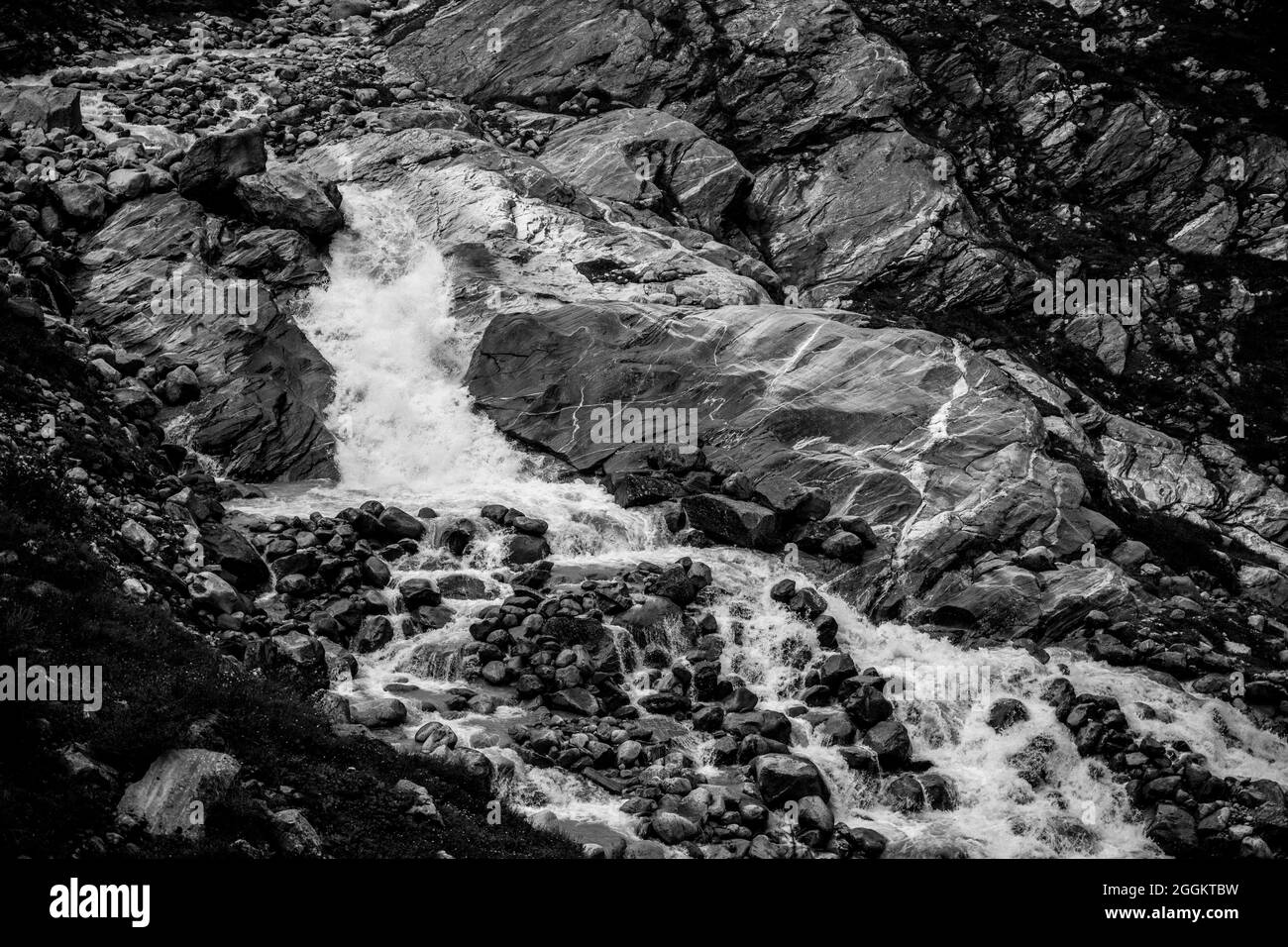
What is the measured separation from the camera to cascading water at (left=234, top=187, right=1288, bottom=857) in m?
20.3

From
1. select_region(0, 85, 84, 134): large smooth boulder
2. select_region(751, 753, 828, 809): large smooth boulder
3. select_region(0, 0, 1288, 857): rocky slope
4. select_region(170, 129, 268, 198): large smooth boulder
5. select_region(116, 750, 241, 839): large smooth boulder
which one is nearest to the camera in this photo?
select_region(116, 750, 241, 839): large smooth boulder

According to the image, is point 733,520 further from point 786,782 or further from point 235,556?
point 235,556

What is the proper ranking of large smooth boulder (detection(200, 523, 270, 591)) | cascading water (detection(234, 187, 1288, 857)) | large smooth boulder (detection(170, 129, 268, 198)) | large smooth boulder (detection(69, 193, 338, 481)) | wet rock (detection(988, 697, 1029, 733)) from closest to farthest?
cascading water (detection(234, 187, 1288, 857)) → large smooth boulder (detection(200, 523, 270, 591)) → wet rock (detection(988, 697, 1029, 733)) → large smooth boulder (detection(69, 193, 338, 481)) → large smooth boulder (detection(170, 129, 268, 198))

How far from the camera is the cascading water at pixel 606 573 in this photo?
2030 cm

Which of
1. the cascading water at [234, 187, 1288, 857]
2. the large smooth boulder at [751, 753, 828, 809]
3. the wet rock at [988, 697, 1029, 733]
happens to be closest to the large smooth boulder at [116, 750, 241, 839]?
the cascading water at [234, 187, 1288, 857]

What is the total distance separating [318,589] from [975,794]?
52.5ft

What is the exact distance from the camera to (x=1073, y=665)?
25078mm

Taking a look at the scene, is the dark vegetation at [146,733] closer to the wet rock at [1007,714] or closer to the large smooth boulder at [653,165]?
the wet rock at [1007,714]

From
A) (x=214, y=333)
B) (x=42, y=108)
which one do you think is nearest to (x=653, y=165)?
(x=214, y=333)

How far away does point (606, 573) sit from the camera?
26.7m

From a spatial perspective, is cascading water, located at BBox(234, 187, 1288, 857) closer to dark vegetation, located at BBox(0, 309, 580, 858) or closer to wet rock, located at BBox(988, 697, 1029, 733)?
wet rock, located at BBox(988, 697, 1029, 733)

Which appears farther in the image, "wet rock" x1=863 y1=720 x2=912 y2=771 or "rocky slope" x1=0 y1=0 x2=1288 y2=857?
"rocky slope" x1=0 y1=0 x2=1288 y2=857
